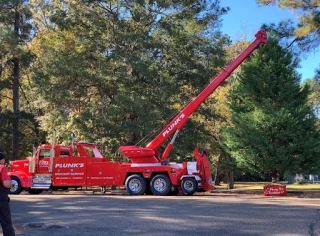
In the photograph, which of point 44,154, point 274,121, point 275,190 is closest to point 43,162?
point 44,154

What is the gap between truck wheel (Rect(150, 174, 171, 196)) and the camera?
61.1ft

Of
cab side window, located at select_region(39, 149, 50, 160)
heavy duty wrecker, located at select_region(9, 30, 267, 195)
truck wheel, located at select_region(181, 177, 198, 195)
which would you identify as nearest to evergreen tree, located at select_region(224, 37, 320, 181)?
heavy duty wrecker, located at select_region(9, 30, 267, 195)

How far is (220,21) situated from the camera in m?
28.6

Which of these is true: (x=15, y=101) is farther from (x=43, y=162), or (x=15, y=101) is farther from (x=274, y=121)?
(x=274, y=121)

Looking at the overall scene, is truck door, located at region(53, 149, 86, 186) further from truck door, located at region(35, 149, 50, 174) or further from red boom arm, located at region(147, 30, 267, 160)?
red boom arm, located at region(147, 30, 267, 160)

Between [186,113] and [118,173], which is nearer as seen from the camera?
[118,173]

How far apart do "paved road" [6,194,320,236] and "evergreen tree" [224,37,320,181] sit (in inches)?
273

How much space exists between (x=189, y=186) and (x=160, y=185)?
1.36 metres

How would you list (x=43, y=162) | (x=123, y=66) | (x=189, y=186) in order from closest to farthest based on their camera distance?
1. (x=189, y=186)
2. (x=43, y=162)
3. (x=123, y=66)

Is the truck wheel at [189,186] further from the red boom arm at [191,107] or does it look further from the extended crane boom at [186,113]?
the red boom arm at [191,107]

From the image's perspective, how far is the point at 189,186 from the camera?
18469 mm

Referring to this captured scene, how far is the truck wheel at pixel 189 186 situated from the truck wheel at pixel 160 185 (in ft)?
2.29

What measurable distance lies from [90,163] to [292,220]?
11109mm

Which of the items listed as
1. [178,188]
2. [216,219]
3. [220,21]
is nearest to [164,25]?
[220,21]
